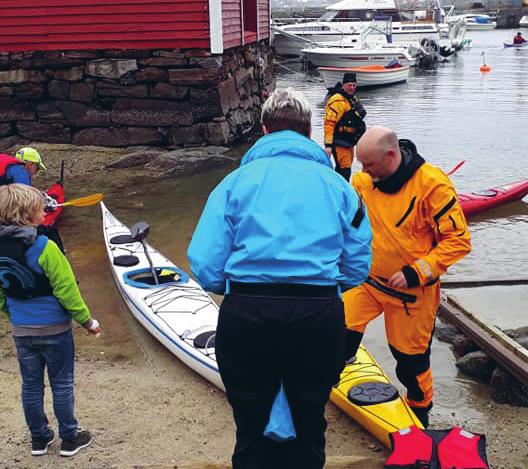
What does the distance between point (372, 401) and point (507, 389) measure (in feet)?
4.09

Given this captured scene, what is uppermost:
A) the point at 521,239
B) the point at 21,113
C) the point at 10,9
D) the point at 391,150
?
the point at 10,9

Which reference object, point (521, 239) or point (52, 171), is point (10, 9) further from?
point (521, 239)

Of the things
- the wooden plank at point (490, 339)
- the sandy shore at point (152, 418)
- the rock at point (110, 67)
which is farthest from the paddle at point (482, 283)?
the rock at point (110, 67)

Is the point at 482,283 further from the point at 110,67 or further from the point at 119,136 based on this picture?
the point at 110,67

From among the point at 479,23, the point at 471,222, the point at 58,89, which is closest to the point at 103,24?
the point at 58,89

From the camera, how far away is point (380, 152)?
11.3ft

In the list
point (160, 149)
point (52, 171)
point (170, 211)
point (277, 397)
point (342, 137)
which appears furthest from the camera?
point (160, 149)

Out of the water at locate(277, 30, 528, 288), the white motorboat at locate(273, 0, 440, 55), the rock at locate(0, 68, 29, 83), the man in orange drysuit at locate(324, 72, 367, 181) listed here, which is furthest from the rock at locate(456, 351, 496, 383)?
the white motorboat at locate(273, 0, 440, 55)

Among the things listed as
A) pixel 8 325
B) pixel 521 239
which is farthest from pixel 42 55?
pixel 521 239

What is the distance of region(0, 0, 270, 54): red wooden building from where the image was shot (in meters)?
11.8

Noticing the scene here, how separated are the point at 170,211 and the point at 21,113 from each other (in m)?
5.01

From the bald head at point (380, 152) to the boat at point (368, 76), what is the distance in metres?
22.4

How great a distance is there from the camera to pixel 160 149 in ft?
41.5

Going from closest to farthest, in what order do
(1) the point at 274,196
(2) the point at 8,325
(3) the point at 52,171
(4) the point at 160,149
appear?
(1) the point at 274,196, (2) the point at 8,325, (3) the point at 52,171, (4) the point at 160,149
